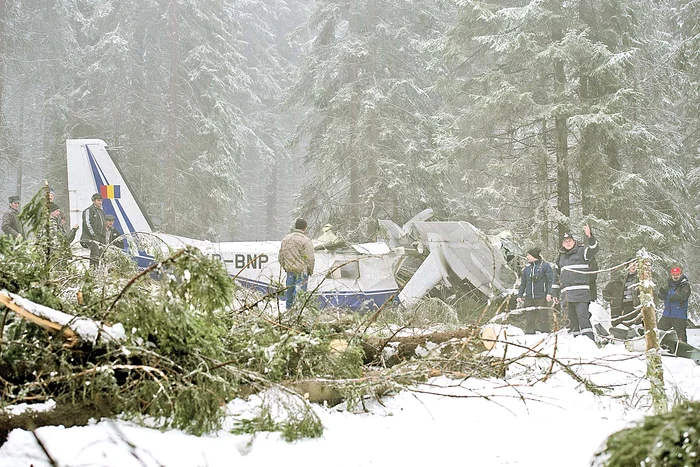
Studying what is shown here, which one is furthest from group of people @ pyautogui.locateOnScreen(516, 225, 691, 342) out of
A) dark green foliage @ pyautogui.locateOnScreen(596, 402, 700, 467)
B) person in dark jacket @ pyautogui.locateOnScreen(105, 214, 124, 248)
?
dark green foliage @ pyautogui.locateOnScreen(596, 402, 700, 467)

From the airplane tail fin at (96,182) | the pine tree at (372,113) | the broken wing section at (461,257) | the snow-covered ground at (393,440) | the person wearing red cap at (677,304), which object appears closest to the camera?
the snow-covered ground at (393,440)

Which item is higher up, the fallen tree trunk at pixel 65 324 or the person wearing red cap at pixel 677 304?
the fallen tree trunk at pixel 65 324

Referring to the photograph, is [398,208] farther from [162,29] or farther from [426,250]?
[162,29]

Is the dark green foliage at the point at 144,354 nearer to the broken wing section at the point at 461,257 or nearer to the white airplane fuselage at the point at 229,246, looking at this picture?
the white airplane fuselage at the point at 229,246

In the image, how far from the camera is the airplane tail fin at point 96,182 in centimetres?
1223

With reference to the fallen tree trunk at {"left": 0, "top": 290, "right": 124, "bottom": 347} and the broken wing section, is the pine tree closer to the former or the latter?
the broken wing section

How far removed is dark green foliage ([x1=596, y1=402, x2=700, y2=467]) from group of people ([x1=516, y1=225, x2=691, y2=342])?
26.8 feet

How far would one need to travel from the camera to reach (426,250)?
1266 centimetres

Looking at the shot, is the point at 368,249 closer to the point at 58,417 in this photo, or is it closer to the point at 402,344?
the point at 402,344

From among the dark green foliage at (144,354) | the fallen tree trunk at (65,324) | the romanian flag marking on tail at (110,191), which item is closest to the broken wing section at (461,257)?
the romanian flag marking on tail at (110,191)

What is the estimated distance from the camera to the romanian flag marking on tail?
40.3ft

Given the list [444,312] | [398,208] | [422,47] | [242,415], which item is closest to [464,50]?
[422,47]

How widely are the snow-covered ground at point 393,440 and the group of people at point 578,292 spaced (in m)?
5.50

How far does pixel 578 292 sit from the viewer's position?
937 cm
